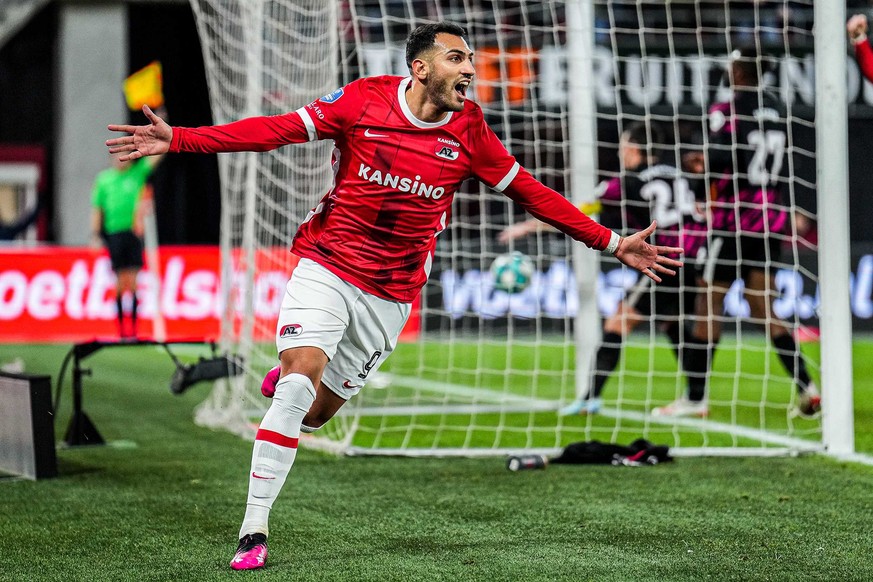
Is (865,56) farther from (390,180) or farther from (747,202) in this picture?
(390,180)

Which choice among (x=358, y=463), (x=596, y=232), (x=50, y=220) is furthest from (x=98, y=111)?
(x=596, y=232)

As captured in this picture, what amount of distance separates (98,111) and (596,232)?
60.8 ft

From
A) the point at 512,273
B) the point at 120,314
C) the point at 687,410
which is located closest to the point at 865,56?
the point at 687,410

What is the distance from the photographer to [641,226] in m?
8.43

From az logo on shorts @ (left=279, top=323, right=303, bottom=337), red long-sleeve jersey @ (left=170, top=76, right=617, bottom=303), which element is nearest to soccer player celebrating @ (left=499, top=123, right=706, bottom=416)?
red long-sleeve jersey @ (left=170, top=76, right=617, bottom=303)

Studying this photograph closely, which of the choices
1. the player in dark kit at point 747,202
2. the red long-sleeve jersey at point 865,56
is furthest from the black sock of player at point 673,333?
the red long-sleeve jersey at point 865,56

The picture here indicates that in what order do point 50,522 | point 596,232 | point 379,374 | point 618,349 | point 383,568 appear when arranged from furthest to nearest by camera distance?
point 379,374, point 618,349, point 50,522, point 596,232, point 383,568

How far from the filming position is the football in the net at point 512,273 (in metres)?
8.64

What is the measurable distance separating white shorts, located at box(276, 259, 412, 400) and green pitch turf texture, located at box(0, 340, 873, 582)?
626 millimetres

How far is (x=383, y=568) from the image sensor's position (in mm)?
3914

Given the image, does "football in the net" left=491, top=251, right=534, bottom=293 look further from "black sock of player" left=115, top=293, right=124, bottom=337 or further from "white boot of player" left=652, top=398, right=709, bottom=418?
"black sock of player" left=115, top=293, right=124, bottom=337

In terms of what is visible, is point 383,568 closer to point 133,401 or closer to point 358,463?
point 358,463

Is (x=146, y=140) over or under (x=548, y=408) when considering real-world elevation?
over

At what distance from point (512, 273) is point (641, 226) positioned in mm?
981
